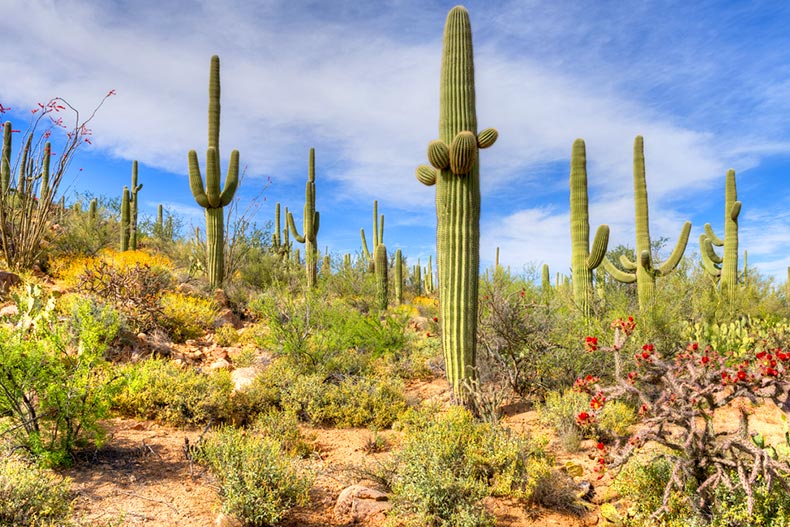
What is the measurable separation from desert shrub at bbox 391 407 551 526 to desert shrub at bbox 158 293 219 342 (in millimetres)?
6154

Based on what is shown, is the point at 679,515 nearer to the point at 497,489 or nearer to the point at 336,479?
the point at 497,489

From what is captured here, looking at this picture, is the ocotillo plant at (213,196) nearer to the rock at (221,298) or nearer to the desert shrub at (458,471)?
the rock at (221,298)

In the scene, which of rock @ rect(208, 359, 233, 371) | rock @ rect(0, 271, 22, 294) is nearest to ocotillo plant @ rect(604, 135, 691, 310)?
rock @ rect(208, 359, 233, 371)

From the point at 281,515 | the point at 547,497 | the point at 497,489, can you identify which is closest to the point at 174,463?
the point at 281,515

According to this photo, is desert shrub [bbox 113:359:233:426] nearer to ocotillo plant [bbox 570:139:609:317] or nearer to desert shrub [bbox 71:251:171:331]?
desert shrub [bbox 71:251:171:331]

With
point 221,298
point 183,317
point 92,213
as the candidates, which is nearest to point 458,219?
point 183,317

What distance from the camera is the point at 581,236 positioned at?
10.6 metres

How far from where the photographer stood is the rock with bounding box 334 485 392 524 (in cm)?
429

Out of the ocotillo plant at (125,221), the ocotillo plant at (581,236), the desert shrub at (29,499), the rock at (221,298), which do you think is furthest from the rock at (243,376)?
the ocotillo plant at (125,221)

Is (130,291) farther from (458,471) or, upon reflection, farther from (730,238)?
(730,238)

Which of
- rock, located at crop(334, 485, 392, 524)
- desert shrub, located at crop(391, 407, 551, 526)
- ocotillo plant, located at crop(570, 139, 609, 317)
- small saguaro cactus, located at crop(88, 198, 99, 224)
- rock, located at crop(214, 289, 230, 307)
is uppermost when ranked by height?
small saguaro cactus, located at crop(88, 198, 99, 224)

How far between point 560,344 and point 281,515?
15.5 ft

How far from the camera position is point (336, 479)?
491 cm

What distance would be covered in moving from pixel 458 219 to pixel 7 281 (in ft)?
28.8
